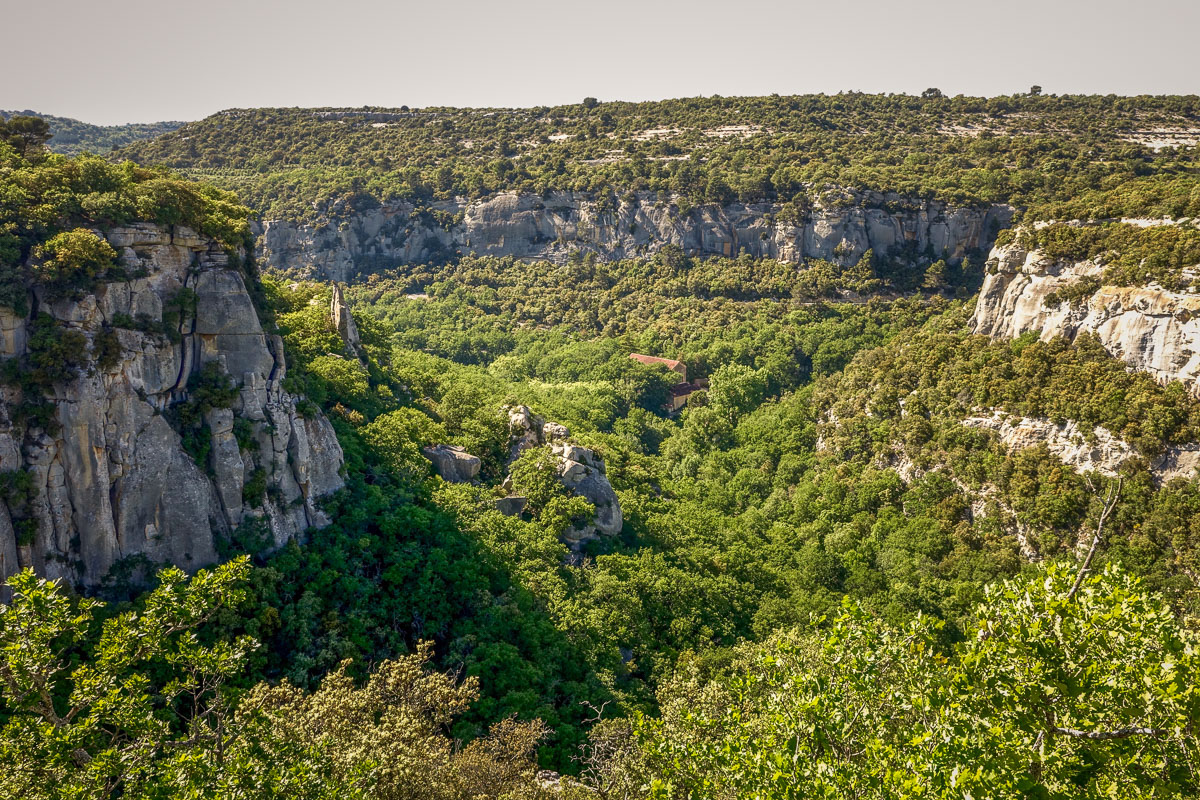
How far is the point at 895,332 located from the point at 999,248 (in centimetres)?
1630

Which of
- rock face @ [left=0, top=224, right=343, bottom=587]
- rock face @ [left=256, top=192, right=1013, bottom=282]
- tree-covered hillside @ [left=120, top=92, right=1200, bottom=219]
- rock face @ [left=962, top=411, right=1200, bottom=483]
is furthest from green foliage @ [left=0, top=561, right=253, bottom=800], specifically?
rock face @ [left=256, top=192, right=1013, bottom=282]

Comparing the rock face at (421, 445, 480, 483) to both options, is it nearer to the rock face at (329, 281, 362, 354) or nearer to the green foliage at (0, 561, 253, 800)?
the rock face at (329, 281, 362, 354)

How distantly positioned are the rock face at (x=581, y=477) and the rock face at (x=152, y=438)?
14.8 m

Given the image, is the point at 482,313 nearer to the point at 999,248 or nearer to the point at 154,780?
the point at 999,248

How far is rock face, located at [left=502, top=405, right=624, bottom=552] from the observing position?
40500mm

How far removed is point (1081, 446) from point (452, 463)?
3818 centimetres

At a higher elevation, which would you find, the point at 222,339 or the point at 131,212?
the point at 131,212

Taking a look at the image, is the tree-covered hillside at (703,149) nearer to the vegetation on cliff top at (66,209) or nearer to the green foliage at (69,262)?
the vegetation on cliff top at (66,209)

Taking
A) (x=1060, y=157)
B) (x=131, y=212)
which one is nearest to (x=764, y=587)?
(x=131, y=212)

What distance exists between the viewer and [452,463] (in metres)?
41.1

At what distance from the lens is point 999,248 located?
5475cm

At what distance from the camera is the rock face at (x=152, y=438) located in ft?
78.4

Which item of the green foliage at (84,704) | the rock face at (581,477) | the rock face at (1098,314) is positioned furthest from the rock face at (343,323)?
the rock face at (1098,314)

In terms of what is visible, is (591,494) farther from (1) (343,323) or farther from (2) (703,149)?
(2) (703,149)
